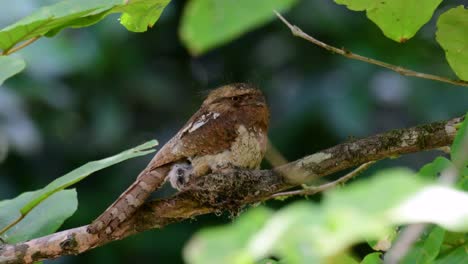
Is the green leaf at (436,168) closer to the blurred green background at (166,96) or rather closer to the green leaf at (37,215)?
the green leaf at (37,215)

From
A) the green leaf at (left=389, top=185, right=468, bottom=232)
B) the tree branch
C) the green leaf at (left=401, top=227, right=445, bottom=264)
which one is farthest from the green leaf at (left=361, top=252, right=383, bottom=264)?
the green leaf at (left=389, top=185, right=468, bottom=232)

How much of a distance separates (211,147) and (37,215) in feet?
2.31

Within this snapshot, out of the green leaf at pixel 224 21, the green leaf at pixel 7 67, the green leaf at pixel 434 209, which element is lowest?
the green leaf at pixel 434 209

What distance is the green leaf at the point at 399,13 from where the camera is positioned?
1906mm

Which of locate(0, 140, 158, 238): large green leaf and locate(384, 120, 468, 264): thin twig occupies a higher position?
locate(384, 120, 468, 264): thin twig

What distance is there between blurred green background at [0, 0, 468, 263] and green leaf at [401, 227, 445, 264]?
5028 millimetres

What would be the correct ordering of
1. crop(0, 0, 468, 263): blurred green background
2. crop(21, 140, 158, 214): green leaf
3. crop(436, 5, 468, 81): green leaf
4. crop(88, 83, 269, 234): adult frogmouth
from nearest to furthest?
crop(21, 140, 158, 214): green leaf
crop(436, 5, 468, 81): green leaf
crop(88, 83, 269, 234): adult frogmouth
crop(0, 0, 468, 263): blurred green background

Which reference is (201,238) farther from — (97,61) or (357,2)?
(97,61)

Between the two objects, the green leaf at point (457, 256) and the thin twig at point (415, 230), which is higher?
the thin twig at point (415, 230)

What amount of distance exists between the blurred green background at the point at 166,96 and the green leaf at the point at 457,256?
5056 millimetres

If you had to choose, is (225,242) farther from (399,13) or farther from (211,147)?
(211,147)

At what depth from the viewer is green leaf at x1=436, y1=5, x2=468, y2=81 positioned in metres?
2.06

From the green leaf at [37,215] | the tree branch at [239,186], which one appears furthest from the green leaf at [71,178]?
the tree branch at [239,186]

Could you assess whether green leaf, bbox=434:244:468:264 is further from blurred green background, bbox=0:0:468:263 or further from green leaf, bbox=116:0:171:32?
blurred green background, bbox=0:0:468:263
